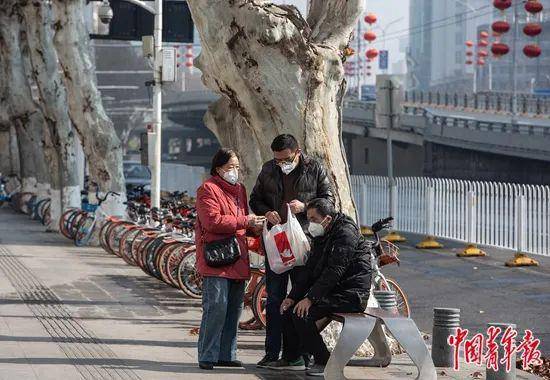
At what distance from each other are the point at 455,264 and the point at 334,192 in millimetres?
11587

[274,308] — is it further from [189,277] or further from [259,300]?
[189,277]

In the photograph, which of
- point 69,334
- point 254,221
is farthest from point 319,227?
point 69,334

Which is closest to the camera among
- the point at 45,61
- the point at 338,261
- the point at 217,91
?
the point at 338,261

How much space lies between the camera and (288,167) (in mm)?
12047

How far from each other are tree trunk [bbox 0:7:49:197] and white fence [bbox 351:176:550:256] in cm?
994

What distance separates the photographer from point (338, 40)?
1399cm

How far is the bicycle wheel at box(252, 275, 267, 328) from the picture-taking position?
14.3 m

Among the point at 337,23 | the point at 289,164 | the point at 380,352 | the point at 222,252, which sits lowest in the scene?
the point at 380,352

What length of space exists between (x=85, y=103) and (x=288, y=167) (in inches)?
707

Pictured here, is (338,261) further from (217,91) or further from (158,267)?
(158,267)

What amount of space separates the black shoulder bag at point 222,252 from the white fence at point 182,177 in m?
29.5

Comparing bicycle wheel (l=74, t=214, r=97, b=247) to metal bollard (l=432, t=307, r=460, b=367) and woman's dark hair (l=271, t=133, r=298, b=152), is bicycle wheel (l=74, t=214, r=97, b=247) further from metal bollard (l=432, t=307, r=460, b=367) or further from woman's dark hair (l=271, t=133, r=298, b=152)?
woman's dark hair (l=271, t=133, r=298, b=152)

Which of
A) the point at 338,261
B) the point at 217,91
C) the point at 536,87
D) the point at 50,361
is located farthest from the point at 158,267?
the point at 536,87

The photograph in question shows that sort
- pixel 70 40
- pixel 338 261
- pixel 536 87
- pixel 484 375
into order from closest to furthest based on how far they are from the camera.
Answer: pixel 338 261, pixel 484 375, pixel 70 40, pixel 536 87
